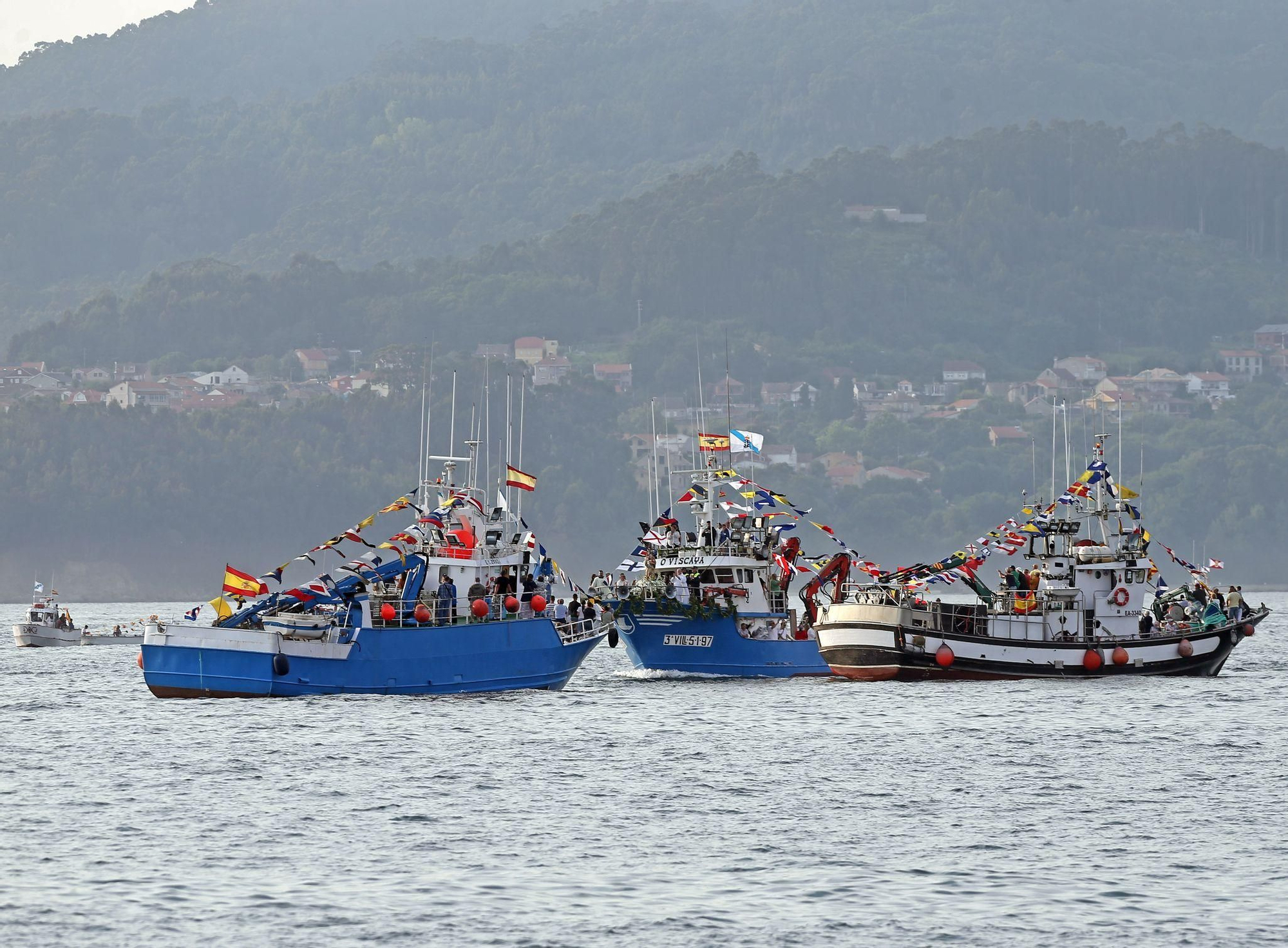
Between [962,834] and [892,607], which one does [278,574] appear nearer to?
[892,607]

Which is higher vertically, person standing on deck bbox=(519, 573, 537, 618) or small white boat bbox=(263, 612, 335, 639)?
person standing on deck bbox=(519, 573, 537, 618)

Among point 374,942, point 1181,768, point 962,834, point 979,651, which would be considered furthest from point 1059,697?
point 374,942

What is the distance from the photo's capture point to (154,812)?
46.3 meters

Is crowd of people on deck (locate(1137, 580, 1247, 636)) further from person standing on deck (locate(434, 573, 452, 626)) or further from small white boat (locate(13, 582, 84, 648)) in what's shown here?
small white boat (locate(13, 582, 84, 648))

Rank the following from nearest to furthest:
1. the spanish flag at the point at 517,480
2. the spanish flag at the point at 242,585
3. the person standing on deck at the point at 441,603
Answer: the spanish flag at the point at 242,585 → the person standing on deck at the point at 441,603 → the spanish flag at the point at 517,480

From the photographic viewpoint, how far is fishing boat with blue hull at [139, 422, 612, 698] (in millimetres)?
64750

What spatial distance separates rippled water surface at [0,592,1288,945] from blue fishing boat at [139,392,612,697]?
105 cm

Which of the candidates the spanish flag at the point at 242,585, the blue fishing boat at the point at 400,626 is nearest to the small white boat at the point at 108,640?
the blue fishing boat at the point at 400,626

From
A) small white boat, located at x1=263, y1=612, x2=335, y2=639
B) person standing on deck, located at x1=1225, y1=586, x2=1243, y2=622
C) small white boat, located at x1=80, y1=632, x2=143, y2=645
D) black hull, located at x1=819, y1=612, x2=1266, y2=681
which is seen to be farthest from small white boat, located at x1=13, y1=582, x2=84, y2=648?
person standing on deck, located at x1=1225, y1=586, x2=1243, y2=622

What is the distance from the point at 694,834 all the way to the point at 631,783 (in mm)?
7988

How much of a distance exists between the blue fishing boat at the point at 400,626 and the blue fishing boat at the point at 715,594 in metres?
8.46

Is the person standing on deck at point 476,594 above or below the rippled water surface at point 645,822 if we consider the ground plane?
above

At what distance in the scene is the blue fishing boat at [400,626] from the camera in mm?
64750

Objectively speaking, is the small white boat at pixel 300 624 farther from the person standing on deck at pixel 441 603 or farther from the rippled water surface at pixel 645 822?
the person standing on deck at pixel 441 603
